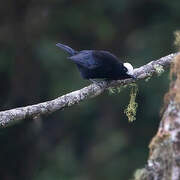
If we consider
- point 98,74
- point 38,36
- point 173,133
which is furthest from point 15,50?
point 173,133

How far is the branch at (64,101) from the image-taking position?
4727 millimetres

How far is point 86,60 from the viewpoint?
6.93 metres

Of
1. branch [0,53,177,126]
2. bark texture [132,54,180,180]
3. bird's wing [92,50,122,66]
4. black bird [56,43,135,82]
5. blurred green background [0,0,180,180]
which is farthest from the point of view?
blurred green background [0,0,180,180]

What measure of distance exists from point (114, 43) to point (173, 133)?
34.8 feet

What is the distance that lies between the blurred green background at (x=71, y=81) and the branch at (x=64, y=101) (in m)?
7.52

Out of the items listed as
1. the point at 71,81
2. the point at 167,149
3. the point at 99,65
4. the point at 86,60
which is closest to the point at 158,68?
the point at 99,65

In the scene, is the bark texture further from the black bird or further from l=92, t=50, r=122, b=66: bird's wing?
l=92, t=50, r=122, b=66: bird's wing

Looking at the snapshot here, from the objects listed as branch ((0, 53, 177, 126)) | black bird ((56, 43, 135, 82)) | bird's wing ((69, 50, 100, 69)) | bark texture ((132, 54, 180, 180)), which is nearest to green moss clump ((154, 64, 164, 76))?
branch ((0, 53, 177, 126))

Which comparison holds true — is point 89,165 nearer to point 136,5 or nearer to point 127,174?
point 127,174

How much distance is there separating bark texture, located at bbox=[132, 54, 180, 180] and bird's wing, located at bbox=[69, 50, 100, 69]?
10.5 ft

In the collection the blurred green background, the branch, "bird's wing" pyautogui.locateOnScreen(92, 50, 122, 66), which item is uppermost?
the branch

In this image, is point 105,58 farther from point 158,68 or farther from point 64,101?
point 64,101

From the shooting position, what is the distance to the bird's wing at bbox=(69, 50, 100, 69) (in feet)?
22.4

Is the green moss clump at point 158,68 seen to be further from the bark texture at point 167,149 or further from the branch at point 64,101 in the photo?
the bark texture at point 167,149
